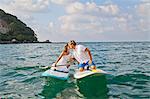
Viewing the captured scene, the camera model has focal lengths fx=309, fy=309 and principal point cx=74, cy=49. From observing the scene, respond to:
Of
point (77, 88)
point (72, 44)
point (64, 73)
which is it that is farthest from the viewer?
point (64, 73)

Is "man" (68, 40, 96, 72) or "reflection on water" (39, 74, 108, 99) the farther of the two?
"man" (68, 40, 96, 72)

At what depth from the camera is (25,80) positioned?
21.3m

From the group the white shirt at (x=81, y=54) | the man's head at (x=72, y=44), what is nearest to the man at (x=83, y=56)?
the white shirt at (x=81, y=54)

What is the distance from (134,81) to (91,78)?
303cm

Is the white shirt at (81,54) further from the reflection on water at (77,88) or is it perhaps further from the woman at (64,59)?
the reflection on water at (77,88)

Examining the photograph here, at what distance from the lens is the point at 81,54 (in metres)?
19.9

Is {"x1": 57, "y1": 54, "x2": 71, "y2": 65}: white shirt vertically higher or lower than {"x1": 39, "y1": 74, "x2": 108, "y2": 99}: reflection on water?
higher

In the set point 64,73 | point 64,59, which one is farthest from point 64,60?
point 64,73

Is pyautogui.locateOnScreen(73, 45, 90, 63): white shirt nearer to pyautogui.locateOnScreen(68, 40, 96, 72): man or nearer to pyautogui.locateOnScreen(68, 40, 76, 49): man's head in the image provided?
pyautogui.locateOnScreen(68, 40, 96, 72): man

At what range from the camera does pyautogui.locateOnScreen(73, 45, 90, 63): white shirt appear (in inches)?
779

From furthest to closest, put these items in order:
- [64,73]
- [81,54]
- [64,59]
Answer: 1. [64,59]
2. [64,73]
3. [81,54]

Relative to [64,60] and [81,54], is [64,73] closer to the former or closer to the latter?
[64,60]

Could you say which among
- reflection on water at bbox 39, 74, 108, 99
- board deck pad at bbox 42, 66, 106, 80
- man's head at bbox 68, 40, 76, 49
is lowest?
reflection on water at bbox 39, 74, 108, 99

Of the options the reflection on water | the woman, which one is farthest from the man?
the reflection on water
